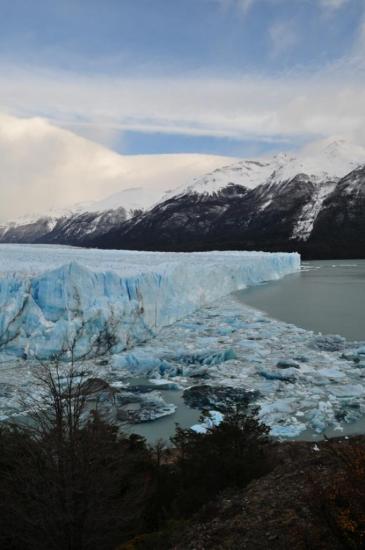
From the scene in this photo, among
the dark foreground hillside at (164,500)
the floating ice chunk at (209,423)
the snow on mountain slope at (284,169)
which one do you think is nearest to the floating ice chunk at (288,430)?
the floating ice chunk at (209,423)

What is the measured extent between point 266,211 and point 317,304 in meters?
91.2

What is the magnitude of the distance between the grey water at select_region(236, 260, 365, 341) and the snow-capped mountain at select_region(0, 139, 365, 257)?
144ft

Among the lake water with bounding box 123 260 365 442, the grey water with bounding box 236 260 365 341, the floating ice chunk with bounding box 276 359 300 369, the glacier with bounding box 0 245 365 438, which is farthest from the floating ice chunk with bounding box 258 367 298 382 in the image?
the grey water with bounding box 236 260 365 341

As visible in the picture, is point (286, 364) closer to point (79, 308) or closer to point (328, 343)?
point (328, 343)

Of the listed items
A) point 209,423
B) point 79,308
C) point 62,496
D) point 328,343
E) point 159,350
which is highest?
point 79,308

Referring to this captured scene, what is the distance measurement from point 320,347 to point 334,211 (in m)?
87.8

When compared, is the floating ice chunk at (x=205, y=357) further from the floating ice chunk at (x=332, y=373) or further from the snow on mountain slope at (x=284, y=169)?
the snow on mountain slope at (x=284, y=169)

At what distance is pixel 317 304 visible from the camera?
20.4 meters

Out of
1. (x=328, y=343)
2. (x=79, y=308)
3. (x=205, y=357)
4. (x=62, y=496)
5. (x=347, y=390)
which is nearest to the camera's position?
(x=62, y=496)

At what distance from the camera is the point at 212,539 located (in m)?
3.70

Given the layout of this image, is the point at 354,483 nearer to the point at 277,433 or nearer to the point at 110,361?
the point at 277,433

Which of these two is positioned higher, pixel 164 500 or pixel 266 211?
pixel 266 211

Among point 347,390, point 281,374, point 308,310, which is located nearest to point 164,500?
point 347,390

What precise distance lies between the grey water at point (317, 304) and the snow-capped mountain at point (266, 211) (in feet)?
144
